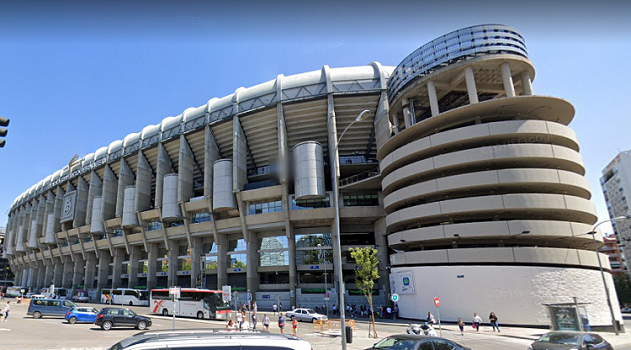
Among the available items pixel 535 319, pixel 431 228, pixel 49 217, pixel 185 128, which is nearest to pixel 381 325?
pixel 431 228

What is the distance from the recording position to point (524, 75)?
1608 inches

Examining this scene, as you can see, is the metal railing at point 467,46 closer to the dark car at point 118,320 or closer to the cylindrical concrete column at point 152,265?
the dark car at point 118,320

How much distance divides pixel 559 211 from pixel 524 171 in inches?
205

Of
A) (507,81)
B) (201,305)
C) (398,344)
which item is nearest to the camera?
(398,344)

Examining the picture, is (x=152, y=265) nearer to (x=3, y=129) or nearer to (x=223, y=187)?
(x=223, y=187)

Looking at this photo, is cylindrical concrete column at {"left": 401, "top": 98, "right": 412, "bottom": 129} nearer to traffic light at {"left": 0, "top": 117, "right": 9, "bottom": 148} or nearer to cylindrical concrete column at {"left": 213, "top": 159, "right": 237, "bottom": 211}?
cylindrical concrete column at {"left": 213, "top": 159, "right": 237, "bottom": 211}

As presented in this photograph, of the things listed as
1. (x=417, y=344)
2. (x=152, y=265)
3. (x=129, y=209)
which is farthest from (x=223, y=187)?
(x=417, y=344)

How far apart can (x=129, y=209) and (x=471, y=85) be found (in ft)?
193

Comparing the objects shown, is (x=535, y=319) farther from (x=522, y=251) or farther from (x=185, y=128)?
(x=185, y=128)

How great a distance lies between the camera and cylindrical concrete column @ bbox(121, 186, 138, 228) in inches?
2454

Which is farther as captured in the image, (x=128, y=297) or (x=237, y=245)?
(x=237, y=245)

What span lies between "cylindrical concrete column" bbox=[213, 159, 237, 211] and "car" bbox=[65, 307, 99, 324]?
2323cm

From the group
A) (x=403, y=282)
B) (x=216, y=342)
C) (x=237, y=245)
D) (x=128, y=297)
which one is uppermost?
(x=237, y=245)

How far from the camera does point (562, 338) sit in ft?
49.5
